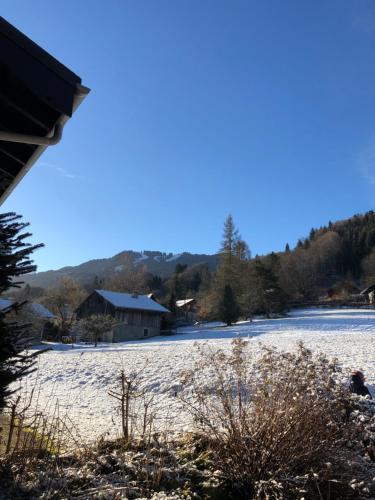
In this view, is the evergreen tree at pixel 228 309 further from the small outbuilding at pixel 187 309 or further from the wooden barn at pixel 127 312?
the small outbuilding at pixel 187 309

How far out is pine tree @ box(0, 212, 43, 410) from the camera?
161 inches

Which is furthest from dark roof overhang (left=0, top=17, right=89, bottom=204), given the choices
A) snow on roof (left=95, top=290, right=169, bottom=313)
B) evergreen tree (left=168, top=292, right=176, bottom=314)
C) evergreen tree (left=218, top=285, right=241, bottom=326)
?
evergreen tree (left=168, top=292, right=176, bottom=314)

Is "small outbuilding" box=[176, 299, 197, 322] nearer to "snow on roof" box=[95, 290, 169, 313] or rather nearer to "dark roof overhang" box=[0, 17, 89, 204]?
"snow on roof" box=[95, 290, 169, 313]

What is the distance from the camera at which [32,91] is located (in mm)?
3195

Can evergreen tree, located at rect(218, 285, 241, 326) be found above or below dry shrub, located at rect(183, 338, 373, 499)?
above

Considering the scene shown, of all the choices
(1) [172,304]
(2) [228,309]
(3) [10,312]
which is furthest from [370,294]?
(3) [10,312]

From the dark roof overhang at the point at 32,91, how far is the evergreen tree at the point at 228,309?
36.9 meters

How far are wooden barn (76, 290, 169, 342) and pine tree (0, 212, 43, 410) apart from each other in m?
35.1

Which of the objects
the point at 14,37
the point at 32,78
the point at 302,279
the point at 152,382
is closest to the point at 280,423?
the point at 32,78

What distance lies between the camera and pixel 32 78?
3191 millimetres

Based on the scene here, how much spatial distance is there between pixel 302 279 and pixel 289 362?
61582mm

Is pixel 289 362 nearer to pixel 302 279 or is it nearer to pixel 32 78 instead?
pixel 32 78

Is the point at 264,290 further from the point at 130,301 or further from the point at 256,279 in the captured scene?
the point at 130,301

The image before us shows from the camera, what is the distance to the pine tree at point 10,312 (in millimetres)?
4098
